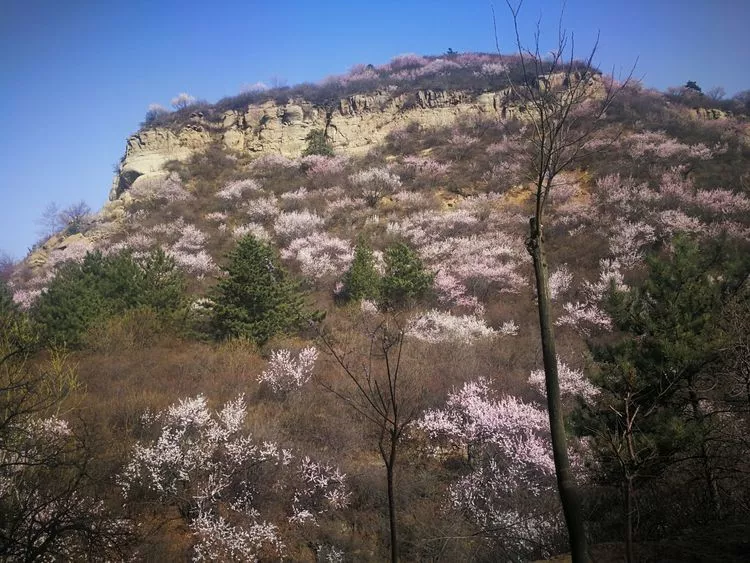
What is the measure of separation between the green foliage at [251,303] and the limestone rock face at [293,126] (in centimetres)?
2859

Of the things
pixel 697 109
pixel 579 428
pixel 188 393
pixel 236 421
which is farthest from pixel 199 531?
pixel 697 109

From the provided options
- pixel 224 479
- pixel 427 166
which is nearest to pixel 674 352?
pixel 224 479

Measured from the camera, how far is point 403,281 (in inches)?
712

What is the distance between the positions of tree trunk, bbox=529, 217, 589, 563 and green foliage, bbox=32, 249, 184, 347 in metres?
14.3

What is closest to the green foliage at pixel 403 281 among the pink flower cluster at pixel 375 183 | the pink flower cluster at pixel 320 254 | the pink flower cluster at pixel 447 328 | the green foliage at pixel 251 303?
the pink flower cluster at pixel 447 328

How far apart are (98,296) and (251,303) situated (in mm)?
5238

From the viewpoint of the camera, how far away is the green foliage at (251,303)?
1437cm

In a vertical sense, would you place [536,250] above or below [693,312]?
below

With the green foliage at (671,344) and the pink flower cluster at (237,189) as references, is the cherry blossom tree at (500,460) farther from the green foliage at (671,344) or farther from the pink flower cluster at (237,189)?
the pink flower cluster at (237,189)

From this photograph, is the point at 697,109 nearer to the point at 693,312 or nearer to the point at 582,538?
the point at 693,312

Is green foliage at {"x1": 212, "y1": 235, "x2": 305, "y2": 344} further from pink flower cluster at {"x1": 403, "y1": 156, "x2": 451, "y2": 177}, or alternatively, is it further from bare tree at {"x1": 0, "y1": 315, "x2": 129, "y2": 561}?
pink flower cluster at {"x1": 403, "y1": 156, "x2": 451, "y2": 177}

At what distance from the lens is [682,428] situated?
19.5ft

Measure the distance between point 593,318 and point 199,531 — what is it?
14.4 metres

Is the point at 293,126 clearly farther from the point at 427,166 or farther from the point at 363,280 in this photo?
the point at 363,280
